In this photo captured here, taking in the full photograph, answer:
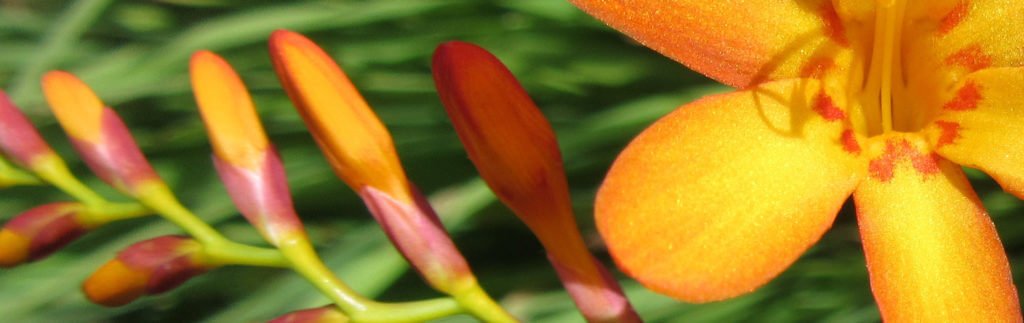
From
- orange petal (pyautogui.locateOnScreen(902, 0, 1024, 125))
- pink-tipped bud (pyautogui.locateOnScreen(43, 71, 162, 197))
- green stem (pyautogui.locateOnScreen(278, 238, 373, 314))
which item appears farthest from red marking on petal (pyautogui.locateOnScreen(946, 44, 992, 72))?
pink-tipped bud (pyautogui.locateOnScreen(43, 71, 162, 197))

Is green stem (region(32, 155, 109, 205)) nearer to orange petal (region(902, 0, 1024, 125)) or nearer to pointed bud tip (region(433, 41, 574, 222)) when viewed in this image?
pointed bud tip (region(433, 41, 574, 222))

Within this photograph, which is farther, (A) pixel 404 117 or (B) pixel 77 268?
(A) pixel 404 117

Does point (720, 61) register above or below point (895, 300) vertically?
above

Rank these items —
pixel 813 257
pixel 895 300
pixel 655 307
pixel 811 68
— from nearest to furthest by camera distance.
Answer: pixel 895 300 → pixel 811 68 → pixel 655 307 → pixel 813 257

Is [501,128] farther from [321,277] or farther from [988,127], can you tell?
[988,127]

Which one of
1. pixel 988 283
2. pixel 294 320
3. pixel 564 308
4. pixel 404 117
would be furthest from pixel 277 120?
pixel 988 283

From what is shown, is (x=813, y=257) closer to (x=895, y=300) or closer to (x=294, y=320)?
(x=895, y=300)

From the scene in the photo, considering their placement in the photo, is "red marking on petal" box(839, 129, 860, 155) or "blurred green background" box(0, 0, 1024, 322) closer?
"red marking on petal" box(839, 129, 860, 155)
